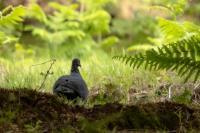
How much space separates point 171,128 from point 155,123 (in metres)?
0.12

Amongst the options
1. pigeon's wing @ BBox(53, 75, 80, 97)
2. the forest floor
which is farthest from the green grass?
the forest floor

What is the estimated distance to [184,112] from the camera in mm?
3398

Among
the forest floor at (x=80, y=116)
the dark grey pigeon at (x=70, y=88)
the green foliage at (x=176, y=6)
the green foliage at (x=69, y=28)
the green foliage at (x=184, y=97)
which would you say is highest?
the green foliage at (x=69, y=28)

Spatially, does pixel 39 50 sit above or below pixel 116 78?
above

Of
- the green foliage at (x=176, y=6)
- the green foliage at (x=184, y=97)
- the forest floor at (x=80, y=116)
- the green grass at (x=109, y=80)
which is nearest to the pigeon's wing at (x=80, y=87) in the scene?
the green grass at (x=109, y=80)

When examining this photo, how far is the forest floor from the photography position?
3029 millimetres

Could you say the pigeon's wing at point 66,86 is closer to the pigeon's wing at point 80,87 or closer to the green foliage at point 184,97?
the pigeon's wing at point 80,87

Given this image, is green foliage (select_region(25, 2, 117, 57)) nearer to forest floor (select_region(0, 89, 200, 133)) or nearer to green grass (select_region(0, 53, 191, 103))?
green grass (select_region(0, 53, 191, 103))

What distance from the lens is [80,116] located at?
3252 mm

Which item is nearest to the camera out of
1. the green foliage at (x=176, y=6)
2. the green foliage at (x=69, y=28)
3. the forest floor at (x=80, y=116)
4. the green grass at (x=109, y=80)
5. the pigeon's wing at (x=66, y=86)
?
the forest floor at (x=80, y=116)

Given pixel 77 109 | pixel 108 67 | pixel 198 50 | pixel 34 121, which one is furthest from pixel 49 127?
pixel 108 67

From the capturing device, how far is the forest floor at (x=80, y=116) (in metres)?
3.03

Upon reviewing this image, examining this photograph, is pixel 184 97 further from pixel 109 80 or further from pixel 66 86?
pixel 109 80

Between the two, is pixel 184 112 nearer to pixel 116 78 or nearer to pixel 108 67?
pixel 116 78
